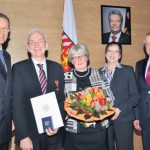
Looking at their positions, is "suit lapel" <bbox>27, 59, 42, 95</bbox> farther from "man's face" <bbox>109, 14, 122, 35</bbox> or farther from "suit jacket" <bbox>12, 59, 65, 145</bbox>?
"man's face" <bbox>109, 14, 122, 35</bbox>

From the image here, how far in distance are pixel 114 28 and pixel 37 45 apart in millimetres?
1978

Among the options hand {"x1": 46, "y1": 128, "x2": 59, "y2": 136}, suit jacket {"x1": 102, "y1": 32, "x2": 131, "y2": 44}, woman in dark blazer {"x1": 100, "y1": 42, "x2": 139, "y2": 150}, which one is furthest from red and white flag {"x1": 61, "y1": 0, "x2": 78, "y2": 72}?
hand {"x1": 46, "y1": 128, "x2": 59, "y2": 136}

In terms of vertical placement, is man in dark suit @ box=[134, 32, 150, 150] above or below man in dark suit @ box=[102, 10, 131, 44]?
below

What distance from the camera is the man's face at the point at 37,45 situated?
252cm

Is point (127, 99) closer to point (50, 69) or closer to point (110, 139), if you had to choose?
point (110, 139)

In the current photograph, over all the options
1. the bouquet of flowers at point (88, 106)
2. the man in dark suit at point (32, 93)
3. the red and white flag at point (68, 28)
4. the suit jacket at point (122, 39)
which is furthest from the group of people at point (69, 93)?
the suit jacket at point (122, 39)

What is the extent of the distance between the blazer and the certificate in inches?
37.9

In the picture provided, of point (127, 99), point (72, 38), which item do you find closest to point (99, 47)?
point (72, 38)

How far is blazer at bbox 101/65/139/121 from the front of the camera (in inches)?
115

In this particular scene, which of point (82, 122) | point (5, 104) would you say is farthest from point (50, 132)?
point (5, 104)

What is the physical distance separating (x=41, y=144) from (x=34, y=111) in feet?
1.26

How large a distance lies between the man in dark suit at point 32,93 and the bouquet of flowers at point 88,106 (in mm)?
229

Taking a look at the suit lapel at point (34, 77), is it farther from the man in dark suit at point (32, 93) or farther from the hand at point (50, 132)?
the hand at point (50, 132)

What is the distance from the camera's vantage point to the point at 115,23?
13.5 feet
